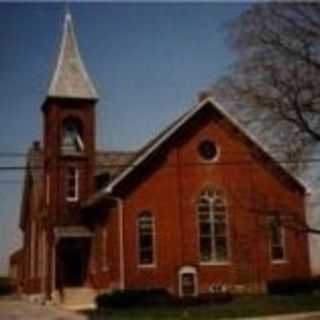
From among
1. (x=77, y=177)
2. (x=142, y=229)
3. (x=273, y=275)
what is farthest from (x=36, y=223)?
(x=273, y=275)

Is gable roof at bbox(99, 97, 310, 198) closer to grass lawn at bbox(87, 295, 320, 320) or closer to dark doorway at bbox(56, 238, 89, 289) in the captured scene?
dark doorway at bbox(56, 238, 89, 289)

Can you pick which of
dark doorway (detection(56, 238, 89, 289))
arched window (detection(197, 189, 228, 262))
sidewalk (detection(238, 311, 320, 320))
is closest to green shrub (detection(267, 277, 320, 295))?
arched window (detection(197, 189, 228, 262))

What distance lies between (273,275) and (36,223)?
1172 cm

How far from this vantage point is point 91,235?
29.9 meters

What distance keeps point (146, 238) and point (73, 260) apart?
460 cm

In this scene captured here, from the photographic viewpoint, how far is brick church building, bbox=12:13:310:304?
89.4ft

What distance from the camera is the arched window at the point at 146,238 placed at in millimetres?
27203

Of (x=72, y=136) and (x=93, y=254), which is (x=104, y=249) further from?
(x=72, y=136)

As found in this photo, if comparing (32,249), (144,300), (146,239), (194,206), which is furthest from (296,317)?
(32,249)

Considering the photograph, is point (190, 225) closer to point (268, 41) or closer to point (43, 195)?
point (43, 195)

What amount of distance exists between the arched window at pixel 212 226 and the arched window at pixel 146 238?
5.65 ft

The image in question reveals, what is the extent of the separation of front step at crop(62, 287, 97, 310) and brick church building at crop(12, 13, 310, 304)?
80mm

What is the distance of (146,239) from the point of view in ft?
89.9

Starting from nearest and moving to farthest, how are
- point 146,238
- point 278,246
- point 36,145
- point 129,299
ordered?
point 129,299 < point 146,238 < point 278,246 < point 36,145
